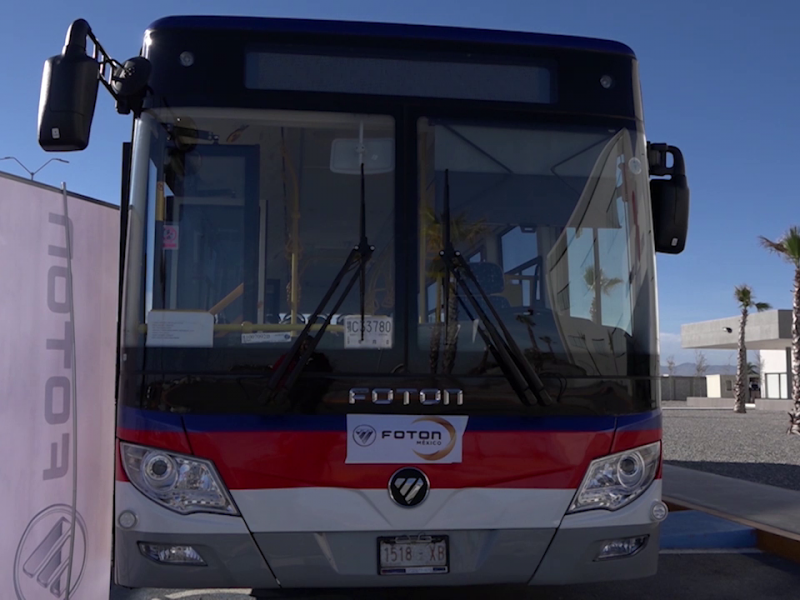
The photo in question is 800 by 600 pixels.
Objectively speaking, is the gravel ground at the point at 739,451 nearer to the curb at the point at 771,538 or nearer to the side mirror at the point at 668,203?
the curb at the point at 771,538

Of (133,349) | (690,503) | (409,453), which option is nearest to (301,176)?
(133,349)

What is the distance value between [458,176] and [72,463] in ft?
7.56

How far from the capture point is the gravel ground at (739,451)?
1284cm

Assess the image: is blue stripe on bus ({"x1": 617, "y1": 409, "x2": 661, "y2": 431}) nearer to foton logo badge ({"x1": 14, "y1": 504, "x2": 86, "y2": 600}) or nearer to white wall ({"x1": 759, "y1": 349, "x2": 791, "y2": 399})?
foton logo badge ({"x1": 14, "y1": 504, "x2": 86, "y2": 600})

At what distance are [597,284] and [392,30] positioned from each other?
1555mm

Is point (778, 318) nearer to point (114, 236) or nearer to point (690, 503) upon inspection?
point (690, 503)

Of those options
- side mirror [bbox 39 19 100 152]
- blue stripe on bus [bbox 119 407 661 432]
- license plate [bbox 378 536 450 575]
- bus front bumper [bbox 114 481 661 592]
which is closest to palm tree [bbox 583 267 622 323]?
blue stripe on bus [bbox 119 407 661 432]

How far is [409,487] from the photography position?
392 cm

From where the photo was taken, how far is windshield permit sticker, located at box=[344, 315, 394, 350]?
399cm

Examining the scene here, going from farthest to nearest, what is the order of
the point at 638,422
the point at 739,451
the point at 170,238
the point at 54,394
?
1. the point at 739,451
2. the point at 54,394
3. the point at 638,422
4. the point at 170,238

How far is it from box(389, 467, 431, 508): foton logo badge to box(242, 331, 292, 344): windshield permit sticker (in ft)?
2.50

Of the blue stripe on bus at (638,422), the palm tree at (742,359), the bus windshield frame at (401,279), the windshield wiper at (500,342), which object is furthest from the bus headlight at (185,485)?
the palm tree at (742,359)

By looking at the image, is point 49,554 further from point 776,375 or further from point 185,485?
point 776,375

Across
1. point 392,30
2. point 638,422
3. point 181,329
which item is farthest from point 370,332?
point 392,30
